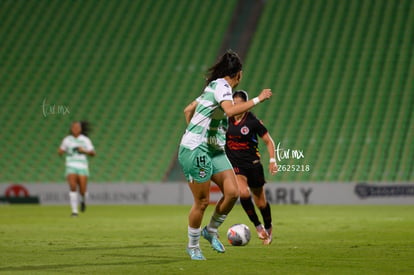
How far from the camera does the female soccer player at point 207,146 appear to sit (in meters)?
8.95

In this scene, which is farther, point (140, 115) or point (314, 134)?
point (140, 115)

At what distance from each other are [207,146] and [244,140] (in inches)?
124

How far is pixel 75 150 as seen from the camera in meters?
20.6

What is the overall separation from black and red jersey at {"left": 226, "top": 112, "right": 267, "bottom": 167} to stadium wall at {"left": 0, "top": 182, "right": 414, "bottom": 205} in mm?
12764

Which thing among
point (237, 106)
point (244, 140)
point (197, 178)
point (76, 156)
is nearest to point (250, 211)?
point (244, 140)

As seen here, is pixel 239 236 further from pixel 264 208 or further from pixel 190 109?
pixel 190 109

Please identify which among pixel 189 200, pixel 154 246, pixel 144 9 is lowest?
pixel 189 200

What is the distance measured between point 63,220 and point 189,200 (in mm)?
8544

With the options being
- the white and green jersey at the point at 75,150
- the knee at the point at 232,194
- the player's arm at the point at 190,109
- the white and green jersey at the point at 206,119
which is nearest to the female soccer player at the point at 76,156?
the white and green jersey at the point at 75,150

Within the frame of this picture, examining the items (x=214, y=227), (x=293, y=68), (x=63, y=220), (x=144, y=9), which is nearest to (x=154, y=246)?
(x=214, y=227)

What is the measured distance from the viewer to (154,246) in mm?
11188

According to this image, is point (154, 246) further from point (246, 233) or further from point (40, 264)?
point (40, 264)

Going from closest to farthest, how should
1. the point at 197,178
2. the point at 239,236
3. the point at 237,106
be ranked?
1. the point at 237,106
2. the point at 197,178
3. the point at 239,236

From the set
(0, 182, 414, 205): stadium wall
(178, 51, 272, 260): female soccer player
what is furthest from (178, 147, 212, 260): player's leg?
(0, 182, 414, 205): stadium wall
